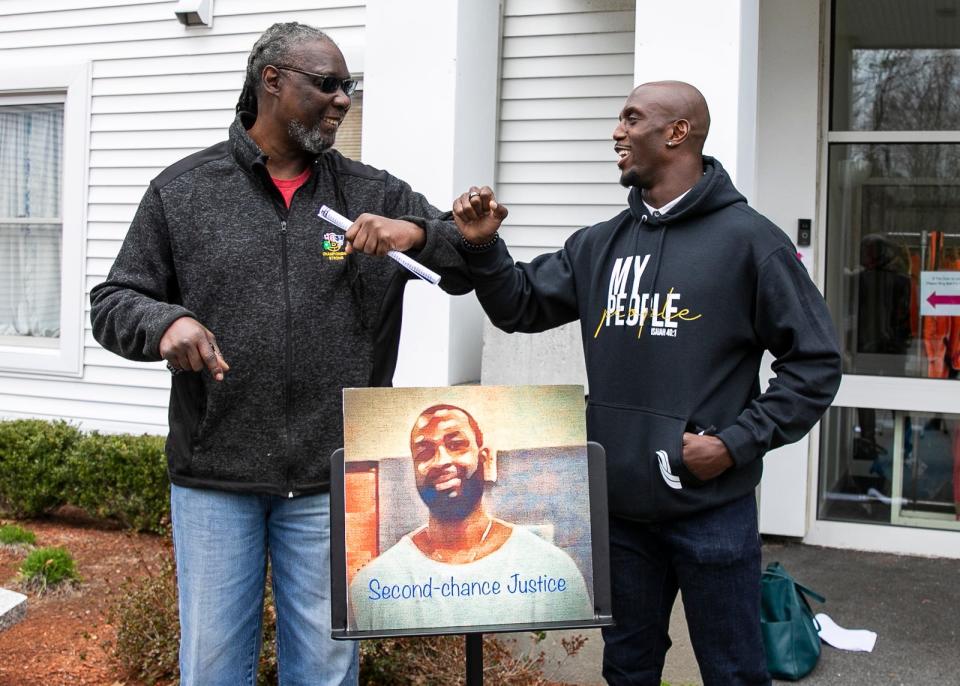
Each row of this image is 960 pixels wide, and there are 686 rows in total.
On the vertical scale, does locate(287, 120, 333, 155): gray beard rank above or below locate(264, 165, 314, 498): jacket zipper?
above

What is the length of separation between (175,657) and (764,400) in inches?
101

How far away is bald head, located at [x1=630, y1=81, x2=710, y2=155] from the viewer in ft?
8.49

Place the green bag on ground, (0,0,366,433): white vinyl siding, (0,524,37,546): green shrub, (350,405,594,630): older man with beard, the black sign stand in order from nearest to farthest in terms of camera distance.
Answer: (350,405,594,630): older man with beard < the black sign stand < the green bag on ground < (0,524,37,546): green shrub < (0,0,366,433): white vinyl siding

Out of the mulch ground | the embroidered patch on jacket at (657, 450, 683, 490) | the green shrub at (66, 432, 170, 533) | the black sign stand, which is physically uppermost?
the embroidered patch on jacket at (657, 450, 683, 490)

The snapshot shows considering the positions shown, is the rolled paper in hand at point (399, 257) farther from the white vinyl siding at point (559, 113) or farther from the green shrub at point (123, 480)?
the green shrub at point (123, 480)

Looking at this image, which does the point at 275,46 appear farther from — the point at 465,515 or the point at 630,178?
the point at 465,515

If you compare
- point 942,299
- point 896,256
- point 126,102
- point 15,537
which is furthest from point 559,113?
point 15,537

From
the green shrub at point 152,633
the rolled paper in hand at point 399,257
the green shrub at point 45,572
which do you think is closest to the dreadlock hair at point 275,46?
the rolled paper in hand at point 399,257

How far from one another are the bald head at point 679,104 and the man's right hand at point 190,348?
1.24m

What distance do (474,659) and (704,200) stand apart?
1233 mm

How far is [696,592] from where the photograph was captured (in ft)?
8.34

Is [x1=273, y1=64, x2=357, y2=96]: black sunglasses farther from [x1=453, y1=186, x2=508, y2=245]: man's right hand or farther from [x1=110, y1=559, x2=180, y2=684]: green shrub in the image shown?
[x1=110, y1=559, x2=180, y2=684]: green shrub

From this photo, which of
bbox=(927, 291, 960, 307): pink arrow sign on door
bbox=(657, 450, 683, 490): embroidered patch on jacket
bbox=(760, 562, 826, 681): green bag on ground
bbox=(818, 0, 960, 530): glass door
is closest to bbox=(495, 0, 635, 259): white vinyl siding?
bbox=(818, 0, 960, 530): glass door

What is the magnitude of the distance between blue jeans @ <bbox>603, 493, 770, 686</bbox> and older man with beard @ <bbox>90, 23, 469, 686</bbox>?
70 centimetres
